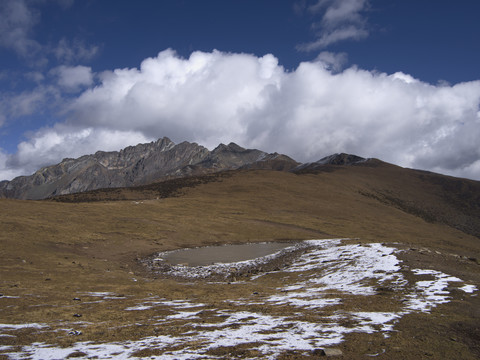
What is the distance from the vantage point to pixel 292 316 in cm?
1354

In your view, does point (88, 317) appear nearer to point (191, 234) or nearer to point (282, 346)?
point (282, 346)

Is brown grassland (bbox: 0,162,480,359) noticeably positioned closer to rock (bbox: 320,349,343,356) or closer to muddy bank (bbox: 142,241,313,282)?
rock (bbox: 320,349,343,356)

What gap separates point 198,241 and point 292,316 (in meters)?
36.9

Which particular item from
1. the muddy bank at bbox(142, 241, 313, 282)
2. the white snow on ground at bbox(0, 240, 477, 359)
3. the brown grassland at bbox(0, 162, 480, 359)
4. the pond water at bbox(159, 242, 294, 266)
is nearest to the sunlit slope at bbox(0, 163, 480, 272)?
the brown grassland at bbox(0, 162, 480, 359)

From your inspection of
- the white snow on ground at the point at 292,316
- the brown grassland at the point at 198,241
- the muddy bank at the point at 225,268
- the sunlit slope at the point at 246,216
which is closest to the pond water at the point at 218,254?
the muddy bank at the point at 225,268

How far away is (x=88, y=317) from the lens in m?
14.8

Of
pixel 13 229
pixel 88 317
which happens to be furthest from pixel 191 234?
pixel 88 317

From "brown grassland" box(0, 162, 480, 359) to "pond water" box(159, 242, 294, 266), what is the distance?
136 inches

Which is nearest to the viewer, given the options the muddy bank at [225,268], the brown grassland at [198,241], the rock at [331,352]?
the rock at [331,352]

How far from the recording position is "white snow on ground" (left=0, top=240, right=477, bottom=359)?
33.9 ft

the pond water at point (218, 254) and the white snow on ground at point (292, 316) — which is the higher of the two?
the white snow on ground at point (292, 316)

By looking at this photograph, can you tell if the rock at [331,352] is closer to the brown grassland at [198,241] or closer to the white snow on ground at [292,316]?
the brown grassland at [198,241]

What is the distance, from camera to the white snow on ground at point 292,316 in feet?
33.9

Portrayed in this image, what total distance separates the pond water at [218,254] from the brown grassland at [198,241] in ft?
11.4
